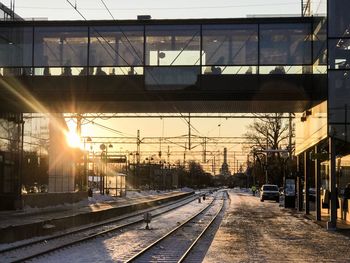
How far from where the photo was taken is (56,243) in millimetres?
20156

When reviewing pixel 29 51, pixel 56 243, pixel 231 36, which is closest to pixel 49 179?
pixel 29 51

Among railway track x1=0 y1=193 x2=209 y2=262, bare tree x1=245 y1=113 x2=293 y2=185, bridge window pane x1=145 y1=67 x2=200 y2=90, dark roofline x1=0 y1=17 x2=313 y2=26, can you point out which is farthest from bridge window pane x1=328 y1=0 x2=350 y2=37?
bare tree x1=245 y1=113 x2=293 y2=185

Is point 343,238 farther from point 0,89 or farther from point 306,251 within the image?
point 0,89

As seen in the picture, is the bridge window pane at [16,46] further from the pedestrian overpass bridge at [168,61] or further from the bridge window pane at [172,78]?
the bridge window pane at [172,78]

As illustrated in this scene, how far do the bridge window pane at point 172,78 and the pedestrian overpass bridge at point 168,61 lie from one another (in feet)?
0.14

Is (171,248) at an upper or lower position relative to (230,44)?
lower

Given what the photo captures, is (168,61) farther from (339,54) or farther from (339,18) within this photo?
(339,18)

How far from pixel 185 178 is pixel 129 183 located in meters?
50.2

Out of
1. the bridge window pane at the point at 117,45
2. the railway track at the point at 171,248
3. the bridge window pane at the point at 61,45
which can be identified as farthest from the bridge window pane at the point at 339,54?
the bridge window pane at the point at 61,45

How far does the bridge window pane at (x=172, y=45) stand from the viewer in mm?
27328

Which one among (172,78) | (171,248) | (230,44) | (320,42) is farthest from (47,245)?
(320,42)

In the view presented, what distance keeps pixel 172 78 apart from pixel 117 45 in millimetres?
2908

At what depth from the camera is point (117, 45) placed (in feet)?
90.8

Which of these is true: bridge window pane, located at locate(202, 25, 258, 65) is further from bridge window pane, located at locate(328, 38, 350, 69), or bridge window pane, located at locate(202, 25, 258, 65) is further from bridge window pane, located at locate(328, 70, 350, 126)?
bridge window pane, located at locate(328, 70, 350, 126)
